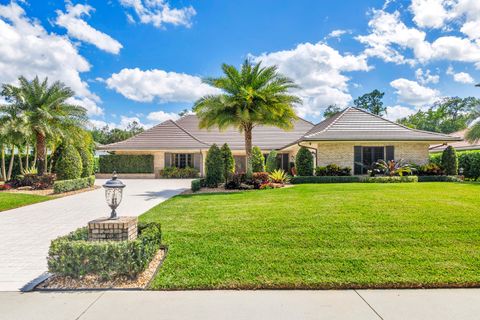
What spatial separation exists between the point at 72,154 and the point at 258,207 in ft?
43.9

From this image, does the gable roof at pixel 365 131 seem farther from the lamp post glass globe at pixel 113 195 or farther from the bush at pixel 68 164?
the lamp post glass globe at pixel 113 195

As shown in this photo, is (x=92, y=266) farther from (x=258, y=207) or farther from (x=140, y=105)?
(x=140, y=105)

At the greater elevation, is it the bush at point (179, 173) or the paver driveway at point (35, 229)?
the bush at point (179, 173)

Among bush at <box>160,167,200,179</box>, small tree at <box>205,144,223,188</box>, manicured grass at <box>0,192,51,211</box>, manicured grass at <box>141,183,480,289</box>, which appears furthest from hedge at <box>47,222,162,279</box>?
bush at <box>160,167,200,179</box>

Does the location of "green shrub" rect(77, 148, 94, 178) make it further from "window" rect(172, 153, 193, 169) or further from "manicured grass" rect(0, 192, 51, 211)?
"window" rect(172, 153, 193, 169)

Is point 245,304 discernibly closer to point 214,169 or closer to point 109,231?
point 109,231

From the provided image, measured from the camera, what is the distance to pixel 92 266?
4141 mm

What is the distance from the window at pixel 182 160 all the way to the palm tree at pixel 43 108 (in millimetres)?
10074

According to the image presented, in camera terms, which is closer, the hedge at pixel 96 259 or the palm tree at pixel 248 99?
the hedge at pixel 96 259

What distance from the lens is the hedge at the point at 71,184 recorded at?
1463 centimetres

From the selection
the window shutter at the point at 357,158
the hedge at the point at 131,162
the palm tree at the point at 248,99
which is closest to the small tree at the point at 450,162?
the window shutter at the point at 357,158

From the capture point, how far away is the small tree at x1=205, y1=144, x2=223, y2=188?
592 inches

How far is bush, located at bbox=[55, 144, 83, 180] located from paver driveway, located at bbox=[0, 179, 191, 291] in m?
3.84

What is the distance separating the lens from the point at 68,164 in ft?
53.3
